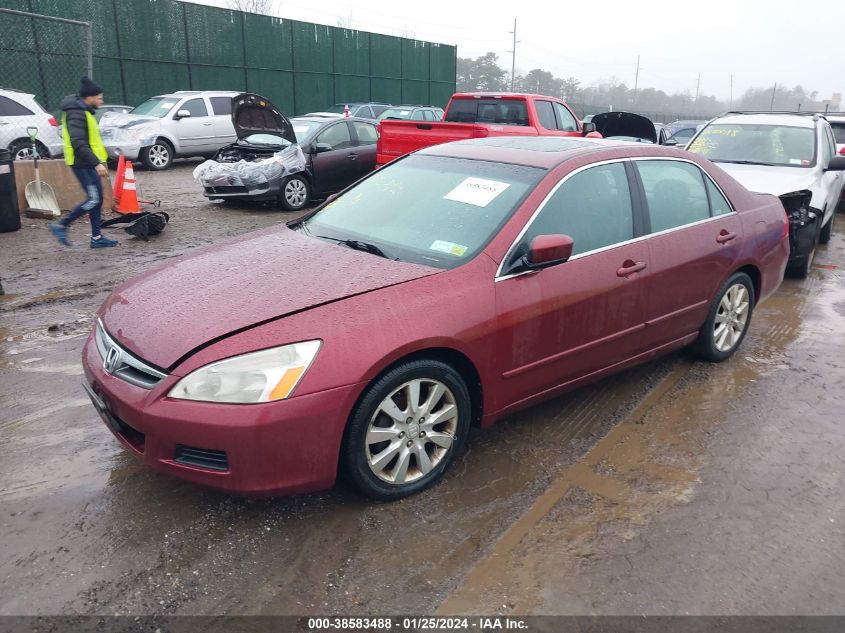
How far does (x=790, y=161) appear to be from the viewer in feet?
26.0

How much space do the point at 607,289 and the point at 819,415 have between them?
169 centimetres

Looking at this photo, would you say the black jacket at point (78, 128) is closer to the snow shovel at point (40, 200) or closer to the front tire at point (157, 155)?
the snow shovel at point (40, 200)

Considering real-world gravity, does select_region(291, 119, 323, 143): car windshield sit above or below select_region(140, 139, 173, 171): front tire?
above

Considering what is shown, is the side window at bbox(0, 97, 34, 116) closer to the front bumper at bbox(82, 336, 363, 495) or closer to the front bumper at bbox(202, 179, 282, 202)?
the front bumper at bbox(202, 179, 282, 202)

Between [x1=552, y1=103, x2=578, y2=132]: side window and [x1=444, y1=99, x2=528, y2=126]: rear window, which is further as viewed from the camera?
[x1=552, y1=103, x2=578, y2=132]: side window

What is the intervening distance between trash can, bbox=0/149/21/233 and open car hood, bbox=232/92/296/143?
3.77 metres

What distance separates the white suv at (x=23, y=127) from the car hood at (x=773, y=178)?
465 inches

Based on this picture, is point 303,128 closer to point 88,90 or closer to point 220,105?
point 88,90

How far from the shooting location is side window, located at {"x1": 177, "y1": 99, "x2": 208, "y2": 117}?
16.2 m

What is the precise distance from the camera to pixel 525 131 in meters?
10.8

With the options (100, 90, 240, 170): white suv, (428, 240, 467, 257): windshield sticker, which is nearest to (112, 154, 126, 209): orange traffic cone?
(100, 90, 240, 170): white suv

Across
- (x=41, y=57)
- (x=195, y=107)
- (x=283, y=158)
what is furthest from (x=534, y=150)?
(x=41, y=57)

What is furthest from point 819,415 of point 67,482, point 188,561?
point 67,482

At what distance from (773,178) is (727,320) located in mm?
3391
